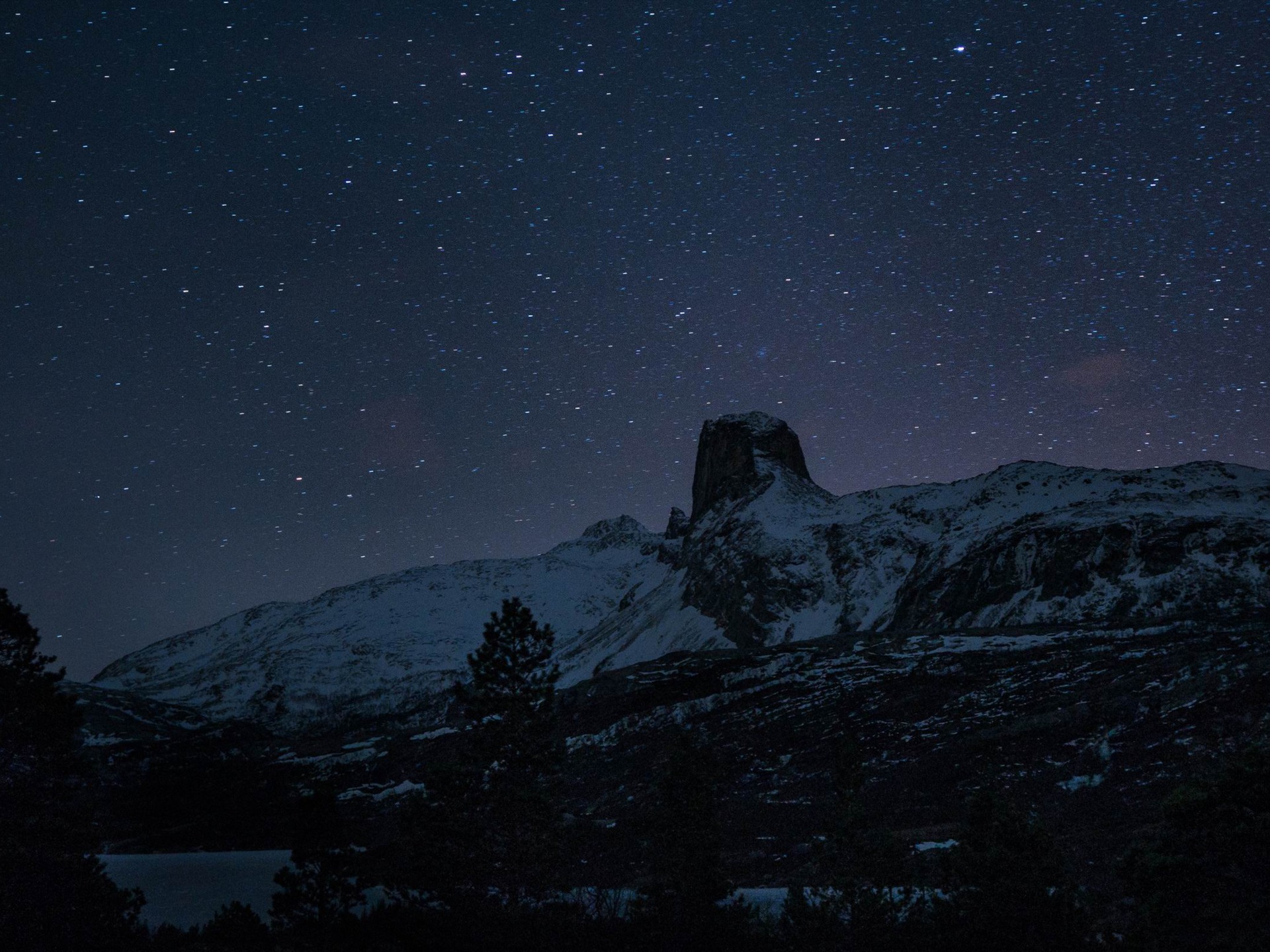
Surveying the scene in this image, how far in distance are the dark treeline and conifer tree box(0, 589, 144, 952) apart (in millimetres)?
69

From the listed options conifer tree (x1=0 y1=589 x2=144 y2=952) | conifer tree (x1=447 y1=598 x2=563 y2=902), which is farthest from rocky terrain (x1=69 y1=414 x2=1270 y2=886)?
conifer tree (x1=0 y1=589 x2=144 y2=952)

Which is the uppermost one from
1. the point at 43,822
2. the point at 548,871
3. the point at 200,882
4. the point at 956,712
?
the point at 43,822

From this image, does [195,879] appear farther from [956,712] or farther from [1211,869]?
[1211,869]

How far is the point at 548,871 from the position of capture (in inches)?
1394

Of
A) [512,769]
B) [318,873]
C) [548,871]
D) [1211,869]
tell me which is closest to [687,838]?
[548,871]

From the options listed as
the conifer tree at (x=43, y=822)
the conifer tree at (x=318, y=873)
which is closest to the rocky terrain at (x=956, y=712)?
the conifer tree at (x=318, y=873)

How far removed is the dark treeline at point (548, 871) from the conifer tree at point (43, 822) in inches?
2.7

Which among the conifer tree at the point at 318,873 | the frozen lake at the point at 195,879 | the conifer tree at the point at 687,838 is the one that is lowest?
the frozen lake at the point at 195,879

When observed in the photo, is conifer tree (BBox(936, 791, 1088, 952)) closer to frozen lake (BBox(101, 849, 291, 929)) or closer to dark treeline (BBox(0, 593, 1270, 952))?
dark treeline (BBox(0, 593, 1270, 952))

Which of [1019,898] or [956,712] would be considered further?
[956,712]

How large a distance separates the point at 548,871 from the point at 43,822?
1866 cm

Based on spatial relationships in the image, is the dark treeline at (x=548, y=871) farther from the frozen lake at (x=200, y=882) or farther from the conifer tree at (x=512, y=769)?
the frozen lake at (x=200, y=882)

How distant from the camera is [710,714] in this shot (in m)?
129

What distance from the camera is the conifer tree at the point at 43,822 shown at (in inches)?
1149
